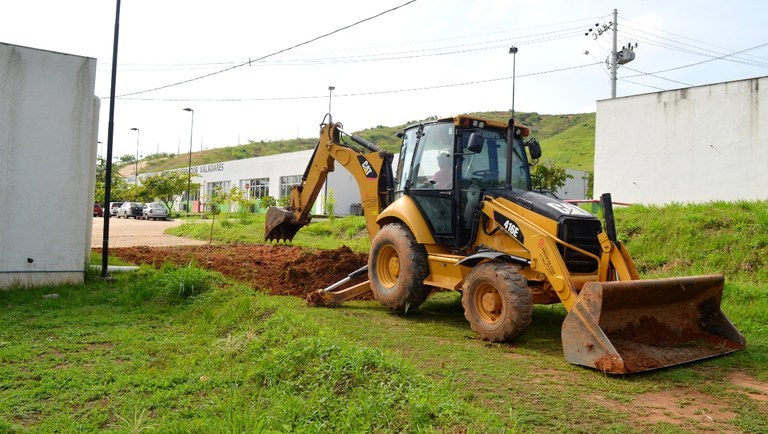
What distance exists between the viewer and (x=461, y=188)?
746 centimetres

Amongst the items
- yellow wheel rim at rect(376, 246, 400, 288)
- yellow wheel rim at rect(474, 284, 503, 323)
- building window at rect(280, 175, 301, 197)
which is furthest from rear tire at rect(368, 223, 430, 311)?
building window at rect(280, 175, 301, 197)

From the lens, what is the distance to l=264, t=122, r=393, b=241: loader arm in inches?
360

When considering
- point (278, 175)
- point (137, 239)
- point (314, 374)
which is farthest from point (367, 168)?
point (278, 175)

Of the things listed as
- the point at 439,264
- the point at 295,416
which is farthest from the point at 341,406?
the point at 439,264

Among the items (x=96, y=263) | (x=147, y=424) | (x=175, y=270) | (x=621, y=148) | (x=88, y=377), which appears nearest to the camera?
(x=147, y=424)

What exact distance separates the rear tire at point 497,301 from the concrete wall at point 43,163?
6.90 m

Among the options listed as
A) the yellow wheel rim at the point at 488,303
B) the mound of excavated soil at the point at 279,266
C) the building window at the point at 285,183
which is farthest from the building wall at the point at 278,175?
the yellow wheel rim at the point at 488,303

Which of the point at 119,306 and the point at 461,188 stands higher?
the point at 461,188

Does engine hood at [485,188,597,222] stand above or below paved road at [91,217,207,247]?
above

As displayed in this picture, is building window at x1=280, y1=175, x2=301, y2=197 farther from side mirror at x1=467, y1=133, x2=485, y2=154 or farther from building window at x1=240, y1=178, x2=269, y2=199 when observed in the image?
side mirror at x1=467, y1=133, x2=485, y2=154

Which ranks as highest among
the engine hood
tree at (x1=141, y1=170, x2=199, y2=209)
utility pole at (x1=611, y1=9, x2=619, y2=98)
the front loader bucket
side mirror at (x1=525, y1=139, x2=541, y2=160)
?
utility pole at (x1=611, y1=9, x2=619, y2=98)

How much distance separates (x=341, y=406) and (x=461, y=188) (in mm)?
3938

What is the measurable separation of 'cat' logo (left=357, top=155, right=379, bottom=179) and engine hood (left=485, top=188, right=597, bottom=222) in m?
2.47

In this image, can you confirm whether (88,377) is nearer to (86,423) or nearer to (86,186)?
(86,423)
